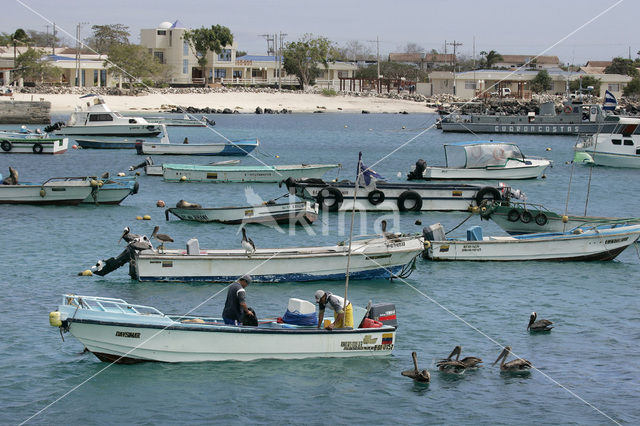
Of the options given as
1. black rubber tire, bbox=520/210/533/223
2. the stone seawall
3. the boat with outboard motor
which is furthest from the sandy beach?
black rubber tire, bbox=520/210/533/223

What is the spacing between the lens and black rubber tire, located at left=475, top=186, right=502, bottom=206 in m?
39.4

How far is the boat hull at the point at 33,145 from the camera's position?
67188 mm

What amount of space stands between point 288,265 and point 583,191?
33.8 m

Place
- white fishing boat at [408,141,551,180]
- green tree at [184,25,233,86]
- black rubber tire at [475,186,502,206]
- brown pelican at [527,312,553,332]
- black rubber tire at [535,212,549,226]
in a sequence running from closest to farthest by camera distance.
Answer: brown pelican at [527,312,553,332], black rubber tire at [535,212,549,226], black rubber tire at [475,186,502,206], white fishing boat at [408,141,551,180], green tree at [184,25,233,86]

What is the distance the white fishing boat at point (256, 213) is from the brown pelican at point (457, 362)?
56.1 feet

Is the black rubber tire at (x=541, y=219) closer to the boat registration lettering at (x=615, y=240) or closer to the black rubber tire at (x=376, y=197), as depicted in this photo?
the boat registration lettering at (x=615, y=240)

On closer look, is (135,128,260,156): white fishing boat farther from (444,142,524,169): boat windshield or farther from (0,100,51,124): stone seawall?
(0,100,51,124): stone seawall

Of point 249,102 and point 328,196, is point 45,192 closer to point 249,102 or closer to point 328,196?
point 328,196

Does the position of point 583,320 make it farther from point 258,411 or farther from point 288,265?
point 258,411

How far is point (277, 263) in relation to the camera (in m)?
26.1

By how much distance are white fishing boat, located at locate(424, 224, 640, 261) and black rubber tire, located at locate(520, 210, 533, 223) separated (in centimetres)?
300

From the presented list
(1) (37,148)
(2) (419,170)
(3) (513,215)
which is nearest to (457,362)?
(3) (513,215)

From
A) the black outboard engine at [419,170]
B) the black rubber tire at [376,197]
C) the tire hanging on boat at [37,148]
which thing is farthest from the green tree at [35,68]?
the black rubber tire at [376,197]

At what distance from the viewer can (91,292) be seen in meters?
25.7
